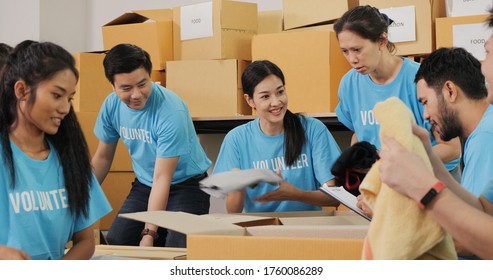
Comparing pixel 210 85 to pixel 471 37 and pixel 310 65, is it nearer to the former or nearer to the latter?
pixel 310 65

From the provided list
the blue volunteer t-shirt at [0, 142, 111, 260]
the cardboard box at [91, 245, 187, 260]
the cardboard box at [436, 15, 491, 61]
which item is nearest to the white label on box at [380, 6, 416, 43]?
the cardboard box at [436, 15, 491, 61]

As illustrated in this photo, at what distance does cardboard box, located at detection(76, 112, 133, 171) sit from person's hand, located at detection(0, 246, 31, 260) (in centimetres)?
214

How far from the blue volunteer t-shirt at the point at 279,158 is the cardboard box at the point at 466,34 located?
2.70ft

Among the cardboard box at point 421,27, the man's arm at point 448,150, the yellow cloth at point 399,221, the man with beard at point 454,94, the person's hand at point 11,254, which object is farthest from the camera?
the cardboard box at point 421,27

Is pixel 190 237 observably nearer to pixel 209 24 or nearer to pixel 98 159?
pixel 98 159

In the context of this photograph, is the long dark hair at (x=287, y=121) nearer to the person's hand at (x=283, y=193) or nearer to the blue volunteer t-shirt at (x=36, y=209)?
the person's hand at (x=283, y=193)

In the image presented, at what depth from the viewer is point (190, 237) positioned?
122 centimetres

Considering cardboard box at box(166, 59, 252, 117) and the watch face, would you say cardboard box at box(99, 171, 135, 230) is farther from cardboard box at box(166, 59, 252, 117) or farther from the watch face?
the watch face

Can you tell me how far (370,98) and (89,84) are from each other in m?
1.67

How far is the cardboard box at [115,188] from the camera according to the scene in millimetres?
3494

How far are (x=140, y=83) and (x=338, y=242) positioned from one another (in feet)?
5.18

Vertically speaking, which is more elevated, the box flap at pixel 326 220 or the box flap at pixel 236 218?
the box flap at pixel 236 218

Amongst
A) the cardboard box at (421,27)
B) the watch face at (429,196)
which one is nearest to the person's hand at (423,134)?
the watch face at (429,196)

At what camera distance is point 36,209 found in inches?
56.1
